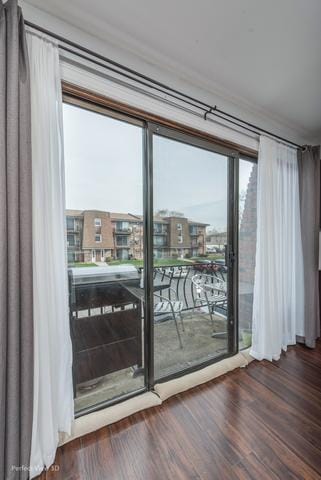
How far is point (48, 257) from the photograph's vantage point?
1172 millimetres

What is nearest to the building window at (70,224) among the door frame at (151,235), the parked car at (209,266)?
the door frame at (151,235)

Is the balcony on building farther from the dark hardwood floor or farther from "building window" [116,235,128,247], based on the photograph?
the dark hardwood floor

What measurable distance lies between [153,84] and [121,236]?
114cm

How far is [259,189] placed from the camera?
2131 millimetres

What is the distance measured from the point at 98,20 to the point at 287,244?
255cm

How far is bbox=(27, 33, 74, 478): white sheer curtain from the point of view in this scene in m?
1.12

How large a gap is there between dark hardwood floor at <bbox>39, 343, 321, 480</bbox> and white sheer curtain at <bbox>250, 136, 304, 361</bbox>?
0.51 metres

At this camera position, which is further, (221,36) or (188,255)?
(188,255)

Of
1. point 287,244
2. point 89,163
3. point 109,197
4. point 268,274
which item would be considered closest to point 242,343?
point 268,274

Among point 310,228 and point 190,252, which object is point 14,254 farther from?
point 310,228

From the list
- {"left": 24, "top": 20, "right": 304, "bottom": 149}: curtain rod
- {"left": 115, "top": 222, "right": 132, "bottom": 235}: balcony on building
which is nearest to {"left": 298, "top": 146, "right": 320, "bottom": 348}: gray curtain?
{"left": 24, "top": 20, "right": 304, "bottom": 149}: curtain rod

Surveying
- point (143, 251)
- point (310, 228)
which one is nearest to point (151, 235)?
point (143, 251)

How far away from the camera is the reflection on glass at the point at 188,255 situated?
1730 mm

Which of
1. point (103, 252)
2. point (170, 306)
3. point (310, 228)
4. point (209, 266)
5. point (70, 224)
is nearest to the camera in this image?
point (70, 224)
